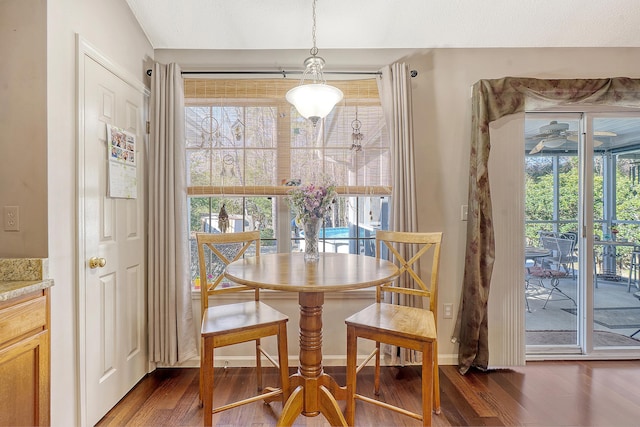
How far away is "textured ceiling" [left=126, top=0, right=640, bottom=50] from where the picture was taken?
2.08 meters

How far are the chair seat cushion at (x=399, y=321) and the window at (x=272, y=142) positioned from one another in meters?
0.97

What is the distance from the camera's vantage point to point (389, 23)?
220 cm

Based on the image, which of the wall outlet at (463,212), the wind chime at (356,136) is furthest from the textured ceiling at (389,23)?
the wall outlet at (463,212)

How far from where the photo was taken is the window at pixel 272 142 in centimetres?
237

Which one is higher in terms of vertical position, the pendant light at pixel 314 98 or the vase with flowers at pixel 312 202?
the pendant light at pixel 314 98

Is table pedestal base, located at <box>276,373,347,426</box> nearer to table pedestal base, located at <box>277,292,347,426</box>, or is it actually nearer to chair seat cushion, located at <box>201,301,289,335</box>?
table pedestal base, located at <box>277,292,347,426</box>

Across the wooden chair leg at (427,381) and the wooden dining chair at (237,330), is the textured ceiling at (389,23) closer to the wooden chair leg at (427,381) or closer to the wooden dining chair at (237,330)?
the wooden dining chair at (237,330)

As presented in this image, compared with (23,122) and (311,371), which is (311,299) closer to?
(311,371)

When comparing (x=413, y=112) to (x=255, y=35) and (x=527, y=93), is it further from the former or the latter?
(x=255, y=35)

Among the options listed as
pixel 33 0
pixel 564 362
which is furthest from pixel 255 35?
pixel 564 362

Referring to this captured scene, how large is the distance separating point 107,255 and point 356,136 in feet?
6.27

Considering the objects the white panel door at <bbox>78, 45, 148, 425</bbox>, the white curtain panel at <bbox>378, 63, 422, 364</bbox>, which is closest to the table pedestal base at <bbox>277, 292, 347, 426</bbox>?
the white curtain panel at <bbox>378, 63, 422, 364</bbox>

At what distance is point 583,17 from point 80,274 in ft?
12.2

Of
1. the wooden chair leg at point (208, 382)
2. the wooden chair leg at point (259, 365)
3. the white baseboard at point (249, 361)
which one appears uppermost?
the wooden chair leg at point (208, 382)
